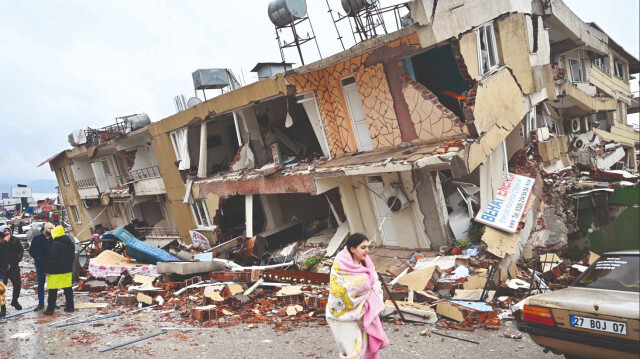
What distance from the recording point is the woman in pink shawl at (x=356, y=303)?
4.18m

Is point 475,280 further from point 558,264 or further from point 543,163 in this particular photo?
point 543,163

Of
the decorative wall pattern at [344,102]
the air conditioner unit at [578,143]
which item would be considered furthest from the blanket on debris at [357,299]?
the air conditioner unit at [578,143]

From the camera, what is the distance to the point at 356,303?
4180mm

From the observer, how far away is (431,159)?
934 centimetres

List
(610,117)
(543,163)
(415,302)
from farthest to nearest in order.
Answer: (610,117), (543,163), (415,302)

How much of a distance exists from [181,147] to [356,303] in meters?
14.8

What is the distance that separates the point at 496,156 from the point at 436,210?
6.79 feet

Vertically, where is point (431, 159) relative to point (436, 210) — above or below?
above

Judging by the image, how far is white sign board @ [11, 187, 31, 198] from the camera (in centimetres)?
6035

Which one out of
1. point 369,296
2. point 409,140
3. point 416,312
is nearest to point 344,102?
point 409,140

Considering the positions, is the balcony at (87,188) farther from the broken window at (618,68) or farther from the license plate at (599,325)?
the broken window at (618,68)

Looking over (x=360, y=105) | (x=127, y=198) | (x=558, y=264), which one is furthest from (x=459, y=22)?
(x=127, y=198)

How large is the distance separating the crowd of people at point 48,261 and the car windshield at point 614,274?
857 cm

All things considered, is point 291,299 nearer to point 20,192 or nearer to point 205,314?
point 205,314
